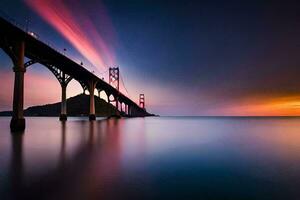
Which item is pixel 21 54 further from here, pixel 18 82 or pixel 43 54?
pixel 43 54

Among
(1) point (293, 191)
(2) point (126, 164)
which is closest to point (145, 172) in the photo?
(2) point (126, 164)

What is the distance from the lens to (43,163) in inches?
409

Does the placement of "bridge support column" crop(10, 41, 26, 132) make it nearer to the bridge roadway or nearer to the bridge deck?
the bridge roadway

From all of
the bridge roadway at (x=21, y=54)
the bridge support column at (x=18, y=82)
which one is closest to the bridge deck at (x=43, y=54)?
the bridge roadway at (x=21, y=54)

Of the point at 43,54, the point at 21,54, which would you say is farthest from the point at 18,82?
the point at 43,54

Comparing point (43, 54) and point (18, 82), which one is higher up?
point (43, 54)

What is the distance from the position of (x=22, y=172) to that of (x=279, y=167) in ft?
37.2

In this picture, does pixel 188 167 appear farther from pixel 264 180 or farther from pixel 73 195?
pixel 73 195

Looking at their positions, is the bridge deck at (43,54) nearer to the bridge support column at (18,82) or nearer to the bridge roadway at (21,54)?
the bridge roadway at (21,54)

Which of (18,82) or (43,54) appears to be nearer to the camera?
(18,82)

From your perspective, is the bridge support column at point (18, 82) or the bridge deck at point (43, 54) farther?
the bridge support column at point (18, 82)

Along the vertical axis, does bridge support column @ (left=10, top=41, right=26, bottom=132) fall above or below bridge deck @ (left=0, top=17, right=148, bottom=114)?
below

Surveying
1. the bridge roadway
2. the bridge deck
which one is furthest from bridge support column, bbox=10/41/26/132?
the bridge deck

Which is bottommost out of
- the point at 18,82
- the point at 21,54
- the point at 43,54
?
the point at 18,82
